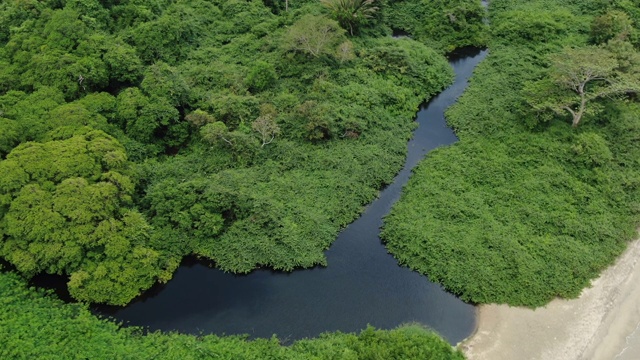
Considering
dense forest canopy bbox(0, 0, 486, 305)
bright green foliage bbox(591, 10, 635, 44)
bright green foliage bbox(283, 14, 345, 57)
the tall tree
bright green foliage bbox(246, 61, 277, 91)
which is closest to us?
dense forest canopy bbox(0, 0, 486, 305)

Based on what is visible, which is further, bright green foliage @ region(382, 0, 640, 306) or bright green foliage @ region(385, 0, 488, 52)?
bright green foliage @ region(385, 0, 488, 52)

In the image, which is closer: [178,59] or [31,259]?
[31,259]

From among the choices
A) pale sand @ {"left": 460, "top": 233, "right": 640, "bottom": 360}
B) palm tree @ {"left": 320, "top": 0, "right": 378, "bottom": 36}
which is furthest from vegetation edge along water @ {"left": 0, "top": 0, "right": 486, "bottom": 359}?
pale sand @ {"left": 460, "top": 233, "right": 640, "bottom": 360}

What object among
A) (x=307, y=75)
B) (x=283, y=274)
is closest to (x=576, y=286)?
(x=283, y=274)

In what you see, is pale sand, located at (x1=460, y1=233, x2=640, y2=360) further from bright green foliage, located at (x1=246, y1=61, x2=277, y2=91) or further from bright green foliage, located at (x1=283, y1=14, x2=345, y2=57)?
bright green foliage, located at (x1=283, y1=14, x2=345, y2=57)

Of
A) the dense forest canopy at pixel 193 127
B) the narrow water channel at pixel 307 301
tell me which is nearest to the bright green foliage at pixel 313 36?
the dense forest canopy at pixel 193 127

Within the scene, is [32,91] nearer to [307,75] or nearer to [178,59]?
[178,59]

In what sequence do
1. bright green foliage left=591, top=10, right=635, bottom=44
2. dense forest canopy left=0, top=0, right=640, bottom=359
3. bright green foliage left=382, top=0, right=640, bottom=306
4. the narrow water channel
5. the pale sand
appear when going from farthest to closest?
1. bright green foliage left=591, top=10, right=635, bottom=44
2. bright green foliage left=382, top=0, right=640, bottom=306
3. the narrow water channel
4. dense forest canopy left=0, top=0, right=640, bottom=359
5. the pale sand
